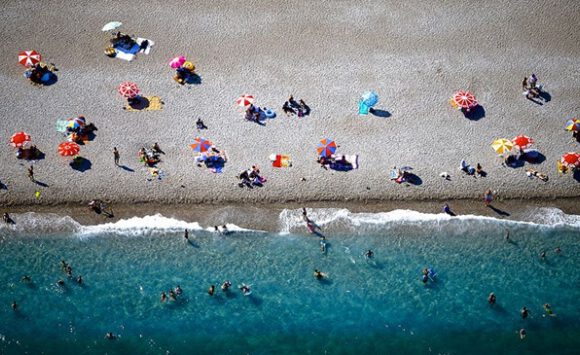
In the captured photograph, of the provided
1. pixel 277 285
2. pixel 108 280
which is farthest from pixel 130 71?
pixel 277 285

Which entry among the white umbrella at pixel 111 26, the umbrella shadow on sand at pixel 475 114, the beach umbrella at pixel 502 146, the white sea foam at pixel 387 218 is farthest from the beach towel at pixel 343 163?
the white umbrella at pixel 111 26

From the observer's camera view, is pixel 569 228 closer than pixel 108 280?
No

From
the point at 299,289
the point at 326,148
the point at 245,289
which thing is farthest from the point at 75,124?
the point at 299,289

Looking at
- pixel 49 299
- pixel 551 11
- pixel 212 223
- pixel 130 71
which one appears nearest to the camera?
pixel 49 299

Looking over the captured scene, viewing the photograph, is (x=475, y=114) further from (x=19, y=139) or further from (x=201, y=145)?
(x=19, y=139)

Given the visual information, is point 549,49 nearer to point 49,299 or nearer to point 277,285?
point 277,285

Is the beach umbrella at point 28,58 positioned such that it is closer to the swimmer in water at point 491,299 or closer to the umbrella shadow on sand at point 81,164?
A: the umbrella shadow on sand at point 81,164
